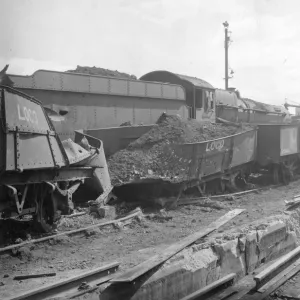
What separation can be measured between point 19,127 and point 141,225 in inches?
132

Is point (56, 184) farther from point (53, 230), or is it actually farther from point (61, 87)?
point (61, 87)

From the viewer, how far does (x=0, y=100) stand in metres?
6.12

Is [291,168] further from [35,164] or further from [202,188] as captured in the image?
[35,164]

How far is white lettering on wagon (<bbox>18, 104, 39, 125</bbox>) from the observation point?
637 cm

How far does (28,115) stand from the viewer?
6555mm

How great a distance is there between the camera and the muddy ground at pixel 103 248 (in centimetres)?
553

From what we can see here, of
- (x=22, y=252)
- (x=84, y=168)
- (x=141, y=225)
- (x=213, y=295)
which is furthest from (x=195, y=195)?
(x=213, y=295)

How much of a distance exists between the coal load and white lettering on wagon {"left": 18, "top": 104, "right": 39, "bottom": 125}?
301 cm

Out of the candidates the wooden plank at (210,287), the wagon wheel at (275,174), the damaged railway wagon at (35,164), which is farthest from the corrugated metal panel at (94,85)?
the wooden plank at (210,287)

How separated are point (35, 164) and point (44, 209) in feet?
4.13

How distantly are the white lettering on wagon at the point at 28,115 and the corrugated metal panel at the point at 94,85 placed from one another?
2.55 m

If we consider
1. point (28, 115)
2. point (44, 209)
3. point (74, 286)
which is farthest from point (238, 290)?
point (28, 115)

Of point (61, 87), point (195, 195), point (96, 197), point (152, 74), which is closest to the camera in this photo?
point (96, 197)

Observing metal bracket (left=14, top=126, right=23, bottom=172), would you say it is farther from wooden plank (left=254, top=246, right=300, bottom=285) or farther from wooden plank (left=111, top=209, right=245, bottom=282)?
wooden plank (left=254, top=246, right=300, bottom=285)
